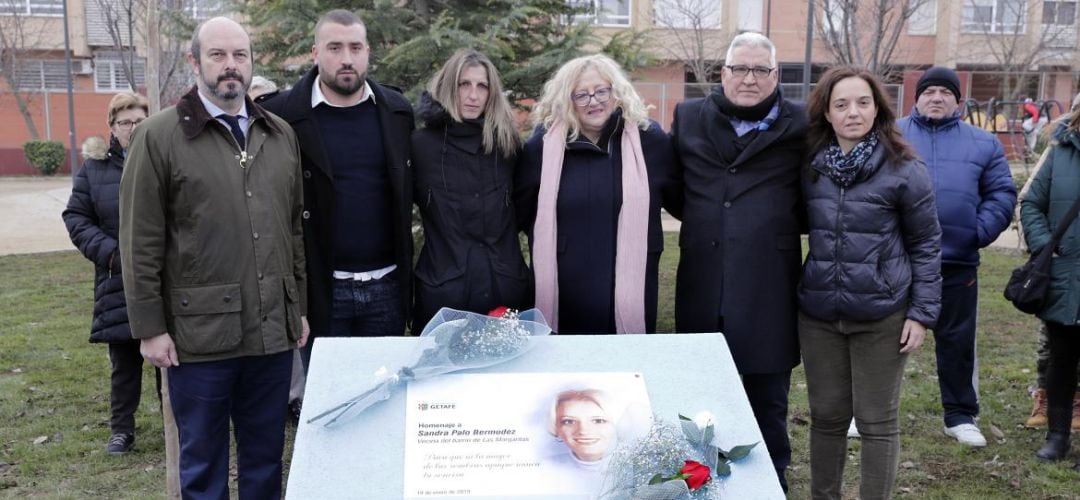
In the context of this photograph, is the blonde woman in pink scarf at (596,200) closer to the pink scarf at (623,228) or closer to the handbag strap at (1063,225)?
the pink scarf at (623,228)

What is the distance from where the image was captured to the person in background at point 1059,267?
5.12 meters

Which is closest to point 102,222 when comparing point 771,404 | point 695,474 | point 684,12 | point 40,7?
point 771,404

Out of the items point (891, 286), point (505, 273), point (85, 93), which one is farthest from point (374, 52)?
point (85, 93)

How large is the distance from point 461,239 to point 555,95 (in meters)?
0.79

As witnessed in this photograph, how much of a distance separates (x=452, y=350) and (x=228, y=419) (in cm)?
146

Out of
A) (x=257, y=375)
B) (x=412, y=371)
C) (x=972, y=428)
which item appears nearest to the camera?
(x=412, y=371)

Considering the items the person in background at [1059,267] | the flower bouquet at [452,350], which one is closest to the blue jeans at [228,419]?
the flower bouquet at [452,350]

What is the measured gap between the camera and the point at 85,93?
98.2 ft

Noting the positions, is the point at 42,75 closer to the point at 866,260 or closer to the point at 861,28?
the point at 861,28

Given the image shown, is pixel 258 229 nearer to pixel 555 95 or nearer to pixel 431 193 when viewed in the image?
pixel 431 193

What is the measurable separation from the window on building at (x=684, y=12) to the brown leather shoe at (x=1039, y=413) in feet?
70.9

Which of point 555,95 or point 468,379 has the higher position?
point 555,95

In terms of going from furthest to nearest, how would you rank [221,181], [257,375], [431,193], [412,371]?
1. [431,193]
2. [257,375]
3. [221,181]
4. [412,371]

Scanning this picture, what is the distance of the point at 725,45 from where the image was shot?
30281 millimetres
